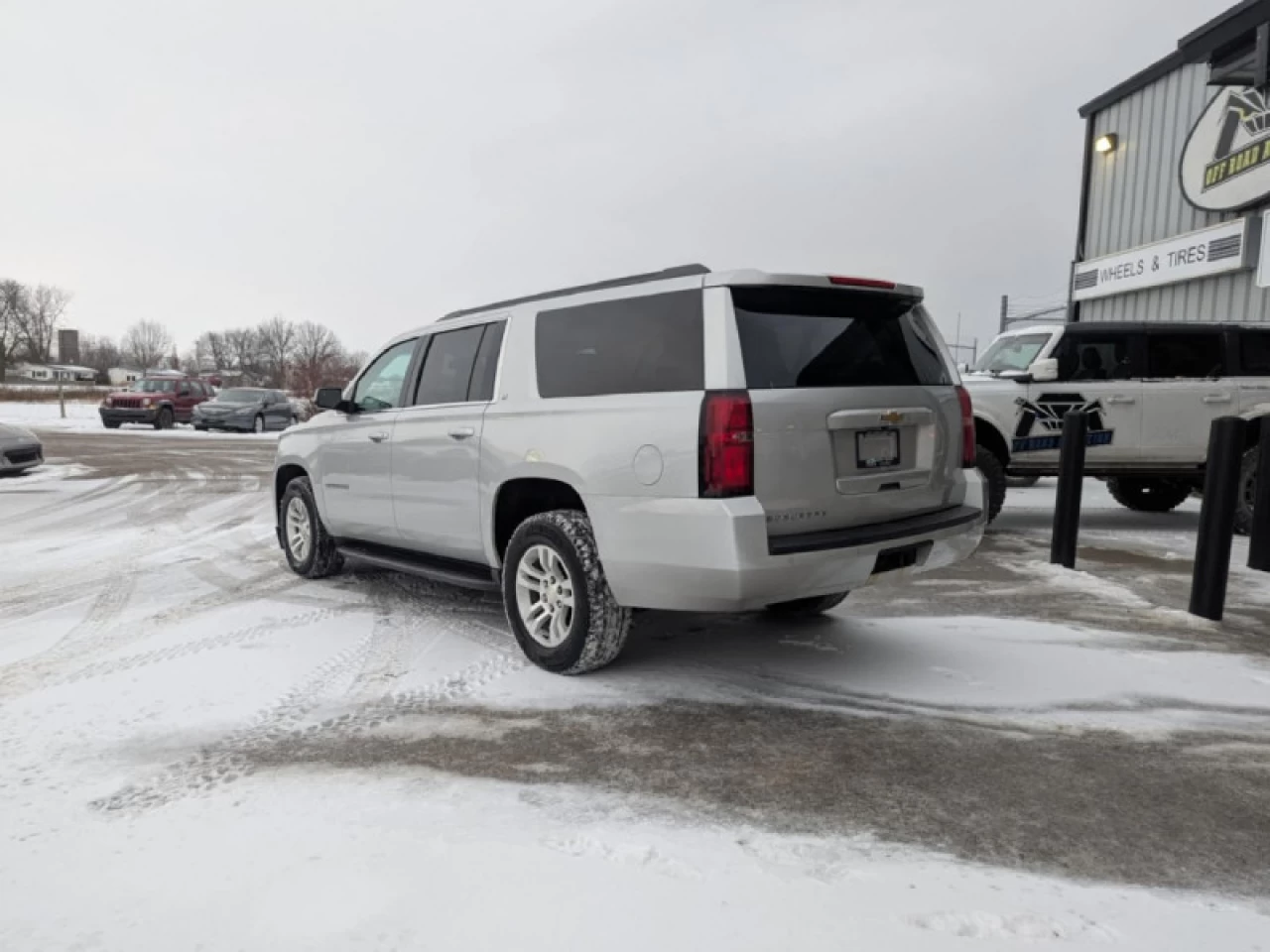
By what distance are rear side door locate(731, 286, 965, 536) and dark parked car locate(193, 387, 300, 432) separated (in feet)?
85.6

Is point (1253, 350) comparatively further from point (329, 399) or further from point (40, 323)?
point (40, 323)

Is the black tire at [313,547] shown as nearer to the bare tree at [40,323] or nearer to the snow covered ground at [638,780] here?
the snow covered ground at [638,780]

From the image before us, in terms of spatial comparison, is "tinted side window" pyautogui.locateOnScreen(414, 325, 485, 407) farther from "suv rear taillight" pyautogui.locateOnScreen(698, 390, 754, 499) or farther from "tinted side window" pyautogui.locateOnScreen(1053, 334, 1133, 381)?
"tinted side window" pyautogui.locateOnScreen(1053, 334, 1133, 381)

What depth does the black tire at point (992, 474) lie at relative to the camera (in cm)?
834

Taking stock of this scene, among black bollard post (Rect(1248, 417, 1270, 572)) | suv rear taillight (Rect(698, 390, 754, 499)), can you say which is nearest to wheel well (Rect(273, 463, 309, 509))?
suv rear taillight (Rect(698, 390, 754, 499))

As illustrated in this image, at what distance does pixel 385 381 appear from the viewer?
566cm

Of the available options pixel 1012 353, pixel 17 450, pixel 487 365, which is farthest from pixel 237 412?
pixel 487 365

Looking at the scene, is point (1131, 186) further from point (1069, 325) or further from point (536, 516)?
point (536, 516)

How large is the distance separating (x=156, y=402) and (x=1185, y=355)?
28376mm

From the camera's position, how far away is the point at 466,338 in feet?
16.2

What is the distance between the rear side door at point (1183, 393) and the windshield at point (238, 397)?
25439 millimetres

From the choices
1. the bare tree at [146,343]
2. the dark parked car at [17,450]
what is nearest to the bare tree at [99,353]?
the bare tree at [146,343]

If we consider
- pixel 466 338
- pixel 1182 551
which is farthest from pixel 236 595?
pixel 1182 551

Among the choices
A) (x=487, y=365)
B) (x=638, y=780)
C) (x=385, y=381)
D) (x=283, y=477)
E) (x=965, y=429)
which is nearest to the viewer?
(x=638, y=780)
